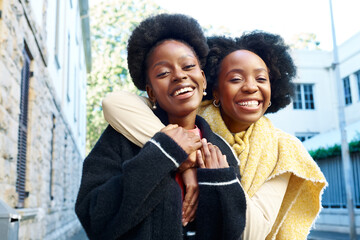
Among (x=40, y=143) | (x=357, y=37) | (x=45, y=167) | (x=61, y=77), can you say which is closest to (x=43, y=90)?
(x=40, y=143)

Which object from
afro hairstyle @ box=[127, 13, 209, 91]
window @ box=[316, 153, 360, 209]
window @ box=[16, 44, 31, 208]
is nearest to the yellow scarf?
afro hairstyle @ box=[127, 13, 209, 91]

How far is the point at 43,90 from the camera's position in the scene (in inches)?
300

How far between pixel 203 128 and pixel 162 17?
21.4 inches

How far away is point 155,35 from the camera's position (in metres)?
1.97

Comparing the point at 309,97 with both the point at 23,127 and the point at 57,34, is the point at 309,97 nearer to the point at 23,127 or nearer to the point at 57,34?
the point at 57,34

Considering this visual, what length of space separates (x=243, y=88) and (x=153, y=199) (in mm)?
763

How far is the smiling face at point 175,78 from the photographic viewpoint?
6.23 ft

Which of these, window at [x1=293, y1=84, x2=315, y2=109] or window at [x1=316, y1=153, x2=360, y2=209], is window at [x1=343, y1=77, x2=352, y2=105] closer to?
window at [x1=293, y1=84, x2=315, y2=109]

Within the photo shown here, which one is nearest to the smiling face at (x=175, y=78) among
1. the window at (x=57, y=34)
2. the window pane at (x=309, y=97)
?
the window at (x=57, y=34)

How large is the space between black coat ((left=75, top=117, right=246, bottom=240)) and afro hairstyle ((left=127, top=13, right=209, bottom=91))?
44cm

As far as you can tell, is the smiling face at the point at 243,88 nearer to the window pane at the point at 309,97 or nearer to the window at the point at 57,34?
the window at the point at 57,34

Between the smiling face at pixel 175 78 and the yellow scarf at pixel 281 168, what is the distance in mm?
331

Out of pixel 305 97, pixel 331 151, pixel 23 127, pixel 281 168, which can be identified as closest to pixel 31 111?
pixel 23 127

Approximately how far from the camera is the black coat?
1619 millimetres
